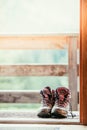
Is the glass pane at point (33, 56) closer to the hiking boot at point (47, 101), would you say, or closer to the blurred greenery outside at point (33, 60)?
the blurred greenery outside at point (33, 60)

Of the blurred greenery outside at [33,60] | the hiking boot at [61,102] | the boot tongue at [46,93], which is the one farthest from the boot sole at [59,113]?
the blurred greenery outside at [33,60]

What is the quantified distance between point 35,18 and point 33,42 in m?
0.26

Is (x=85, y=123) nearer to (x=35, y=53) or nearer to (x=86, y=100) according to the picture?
(x=86, y=100)

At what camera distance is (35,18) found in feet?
9.45

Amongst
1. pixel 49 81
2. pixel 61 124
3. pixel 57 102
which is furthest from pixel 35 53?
pixel 61 124

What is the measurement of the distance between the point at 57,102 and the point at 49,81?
5.44ft

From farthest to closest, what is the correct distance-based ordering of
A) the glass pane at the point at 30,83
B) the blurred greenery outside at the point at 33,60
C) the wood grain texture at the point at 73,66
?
1. the glass pane at the point at 30,83
2. the blurred greenery outside at the point at 33,60
3. the wood grain texture at the point at 73,66

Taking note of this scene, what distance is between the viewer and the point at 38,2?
110 inches

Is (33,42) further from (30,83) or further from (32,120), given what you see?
(32,120)

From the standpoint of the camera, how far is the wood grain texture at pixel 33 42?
2.75 metres

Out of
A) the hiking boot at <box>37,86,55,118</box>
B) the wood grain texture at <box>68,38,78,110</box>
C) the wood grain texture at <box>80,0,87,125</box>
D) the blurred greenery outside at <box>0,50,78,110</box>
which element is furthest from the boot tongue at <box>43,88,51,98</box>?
the blurred greenery outside at <box>0,50,78,110</box>

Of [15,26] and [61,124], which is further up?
[15,26]

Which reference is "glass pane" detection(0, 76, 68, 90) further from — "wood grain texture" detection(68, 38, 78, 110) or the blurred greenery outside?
"wood grain texture" detection(68, 38, 78, 110)

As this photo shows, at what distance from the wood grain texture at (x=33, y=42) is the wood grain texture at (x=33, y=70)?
0.66ft
